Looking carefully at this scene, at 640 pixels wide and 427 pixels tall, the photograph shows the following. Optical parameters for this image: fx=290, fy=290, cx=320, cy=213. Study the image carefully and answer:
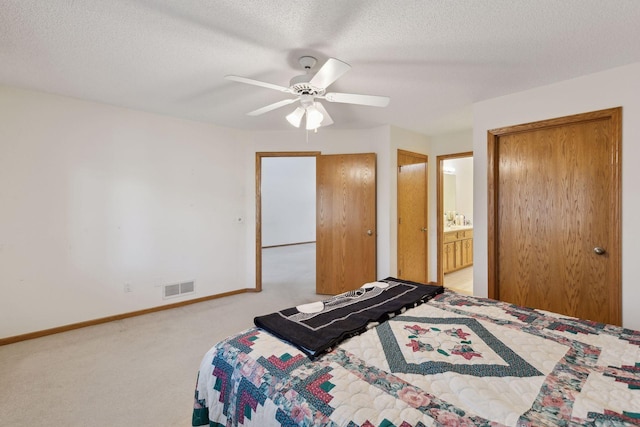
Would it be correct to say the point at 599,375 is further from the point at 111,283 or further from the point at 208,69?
the point at 111,283

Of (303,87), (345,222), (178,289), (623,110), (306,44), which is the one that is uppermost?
(306,44)

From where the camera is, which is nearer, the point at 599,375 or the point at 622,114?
the point at 599,375

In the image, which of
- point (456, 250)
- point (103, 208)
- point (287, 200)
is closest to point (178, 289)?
point (103, 208)

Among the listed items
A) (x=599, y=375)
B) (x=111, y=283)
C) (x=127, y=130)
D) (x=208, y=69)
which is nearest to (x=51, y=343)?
(x=111, y=283)

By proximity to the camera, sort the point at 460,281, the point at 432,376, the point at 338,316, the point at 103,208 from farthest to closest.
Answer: the point at 460,281
the point at 103,208
the point at 338,316
the point at 432,376

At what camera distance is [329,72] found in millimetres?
1725

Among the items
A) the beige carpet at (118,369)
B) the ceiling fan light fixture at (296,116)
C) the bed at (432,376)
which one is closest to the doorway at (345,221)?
the beige carpet at (118,369)

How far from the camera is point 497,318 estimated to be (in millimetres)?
1606

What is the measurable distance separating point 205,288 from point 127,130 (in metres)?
2.13

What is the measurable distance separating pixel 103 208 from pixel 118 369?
5.74 ft

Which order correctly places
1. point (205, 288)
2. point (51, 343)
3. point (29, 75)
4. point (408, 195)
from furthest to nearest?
point (408, 195), point (205, 288), point (51, 343), point (29, 75)

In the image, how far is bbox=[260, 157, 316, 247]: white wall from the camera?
849cm

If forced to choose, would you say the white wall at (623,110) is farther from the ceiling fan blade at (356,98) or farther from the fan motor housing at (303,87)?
the fan motor housing at (303,87)

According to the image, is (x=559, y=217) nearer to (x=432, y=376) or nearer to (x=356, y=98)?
(x=356, y=98)
